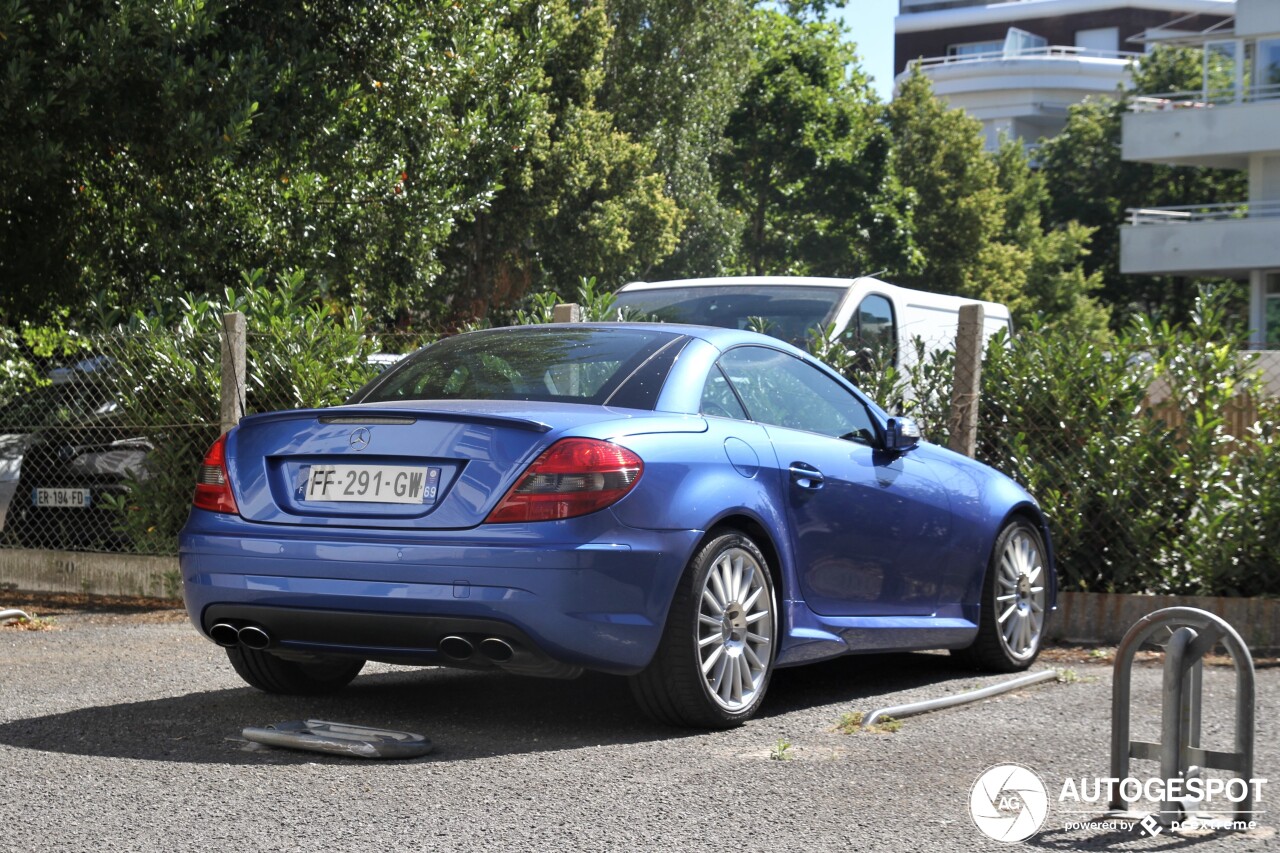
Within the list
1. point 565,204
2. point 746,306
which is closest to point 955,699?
point 746,306

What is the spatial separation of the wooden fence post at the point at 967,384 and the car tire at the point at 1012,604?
157cm

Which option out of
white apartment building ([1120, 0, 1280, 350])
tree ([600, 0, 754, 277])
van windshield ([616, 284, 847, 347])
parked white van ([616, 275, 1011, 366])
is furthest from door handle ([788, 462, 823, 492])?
white apartment building ([1120, 0, 1280, 350])

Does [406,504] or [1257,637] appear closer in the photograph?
[406,504]

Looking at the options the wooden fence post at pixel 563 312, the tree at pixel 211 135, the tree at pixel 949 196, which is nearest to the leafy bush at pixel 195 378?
the wooden fence post at pixel 563 312

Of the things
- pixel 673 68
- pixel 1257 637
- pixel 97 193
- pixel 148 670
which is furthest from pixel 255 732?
pixel 673 68

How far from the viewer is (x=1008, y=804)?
4.95 meters

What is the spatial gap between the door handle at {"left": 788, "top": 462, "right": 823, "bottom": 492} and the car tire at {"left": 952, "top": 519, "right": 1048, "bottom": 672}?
1.49 m

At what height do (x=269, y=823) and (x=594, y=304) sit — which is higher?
(x=594, y=304)

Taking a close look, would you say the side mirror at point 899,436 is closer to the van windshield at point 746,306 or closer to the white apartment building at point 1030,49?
the van windshield at point 746,306

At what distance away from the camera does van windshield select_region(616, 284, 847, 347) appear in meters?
12.8

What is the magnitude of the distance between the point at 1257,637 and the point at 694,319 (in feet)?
16.9

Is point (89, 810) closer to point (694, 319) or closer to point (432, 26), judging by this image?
point (694, 319)

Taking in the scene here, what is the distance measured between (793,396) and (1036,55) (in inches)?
4099

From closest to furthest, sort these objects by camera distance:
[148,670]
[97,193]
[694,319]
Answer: [148,670] < [694,319] < [97,193]
